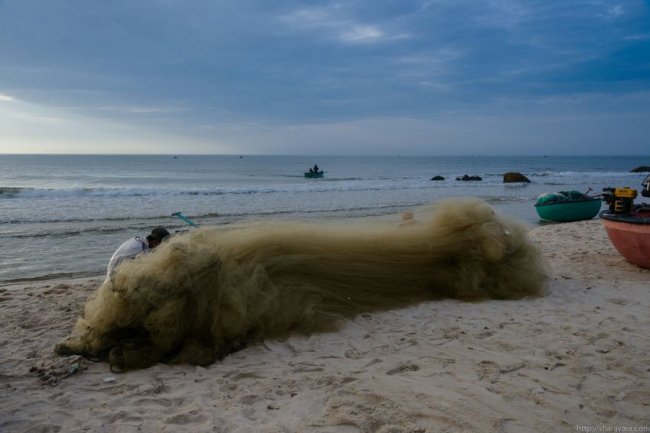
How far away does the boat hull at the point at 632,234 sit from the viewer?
6.61 meters

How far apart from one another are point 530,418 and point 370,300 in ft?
8.22

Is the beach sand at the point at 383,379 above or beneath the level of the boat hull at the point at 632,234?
beneath

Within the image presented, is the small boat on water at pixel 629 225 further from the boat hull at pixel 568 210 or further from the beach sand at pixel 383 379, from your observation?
the boat hull at pixel 568 210

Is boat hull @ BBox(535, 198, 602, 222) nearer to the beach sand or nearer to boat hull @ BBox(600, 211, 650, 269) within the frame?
boat hull @ BBox(600, 211, 650, 269)

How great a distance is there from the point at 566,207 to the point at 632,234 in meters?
8.44

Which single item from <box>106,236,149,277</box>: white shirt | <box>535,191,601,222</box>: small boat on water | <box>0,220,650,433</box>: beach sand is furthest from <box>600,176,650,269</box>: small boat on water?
<box>535,191,601,222</box>: small boat on water

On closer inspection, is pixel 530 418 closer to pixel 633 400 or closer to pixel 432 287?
pixel 633 400

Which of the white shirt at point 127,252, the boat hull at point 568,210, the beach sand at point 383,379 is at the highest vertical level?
the white shirt at point 127,252

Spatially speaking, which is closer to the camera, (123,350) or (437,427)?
(437,427)

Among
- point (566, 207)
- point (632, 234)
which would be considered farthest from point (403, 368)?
point (566, 207)

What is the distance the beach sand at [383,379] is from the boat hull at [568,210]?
33.6 ft

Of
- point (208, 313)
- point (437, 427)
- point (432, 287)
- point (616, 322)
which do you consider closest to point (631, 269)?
point (616, 322)

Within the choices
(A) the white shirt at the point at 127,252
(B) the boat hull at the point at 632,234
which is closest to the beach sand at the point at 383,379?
(A) the white shirt at the point at 127,252

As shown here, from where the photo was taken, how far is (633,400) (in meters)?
3.05
